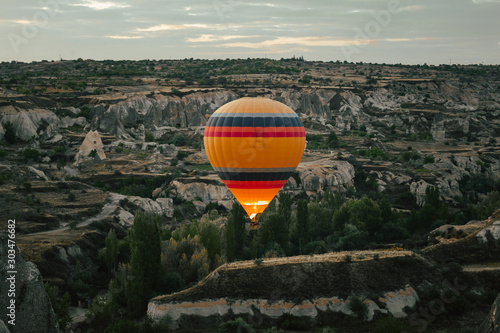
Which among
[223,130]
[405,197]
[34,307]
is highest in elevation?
[223,130]

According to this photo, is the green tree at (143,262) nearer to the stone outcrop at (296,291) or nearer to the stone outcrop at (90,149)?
the stone outcrop at (296,291)

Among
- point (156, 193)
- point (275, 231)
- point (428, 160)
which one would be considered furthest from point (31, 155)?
point (428, 160)

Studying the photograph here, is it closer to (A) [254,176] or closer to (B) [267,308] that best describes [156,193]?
(A) [254,176]

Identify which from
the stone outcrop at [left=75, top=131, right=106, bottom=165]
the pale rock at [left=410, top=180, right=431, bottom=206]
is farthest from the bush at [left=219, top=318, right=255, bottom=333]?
the stone outcrop at [left=75, top=131, right=106, bottom=165]

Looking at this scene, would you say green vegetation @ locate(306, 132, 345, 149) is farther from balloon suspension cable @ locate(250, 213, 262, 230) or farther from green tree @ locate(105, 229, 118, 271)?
balloon suspension cable @ locate(250, 213, 262, 230)

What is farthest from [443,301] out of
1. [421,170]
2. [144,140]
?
[144,140]

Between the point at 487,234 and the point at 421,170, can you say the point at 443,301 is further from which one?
the point at 421,170
